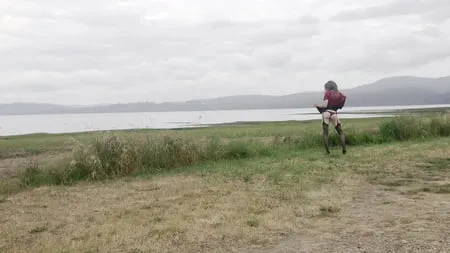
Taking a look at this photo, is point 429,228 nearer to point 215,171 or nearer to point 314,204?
point 314,204

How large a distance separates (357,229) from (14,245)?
4231mm

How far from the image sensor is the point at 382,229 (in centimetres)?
595

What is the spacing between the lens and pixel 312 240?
5.70 meters

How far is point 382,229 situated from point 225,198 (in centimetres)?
292

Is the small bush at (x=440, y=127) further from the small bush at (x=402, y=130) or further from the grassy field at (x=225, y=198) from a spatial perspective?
the grassy field at (x=225, y=198)

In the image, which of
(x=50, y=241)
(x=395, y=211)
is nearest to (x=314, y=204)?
(x=395, y=211)

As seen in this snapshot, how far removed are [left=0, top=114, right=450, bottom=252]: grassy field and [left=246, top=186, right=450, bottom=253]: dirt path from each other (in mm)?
13

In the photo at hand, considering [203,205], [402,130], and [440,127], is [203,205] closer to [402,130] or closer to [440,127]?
[402,130]

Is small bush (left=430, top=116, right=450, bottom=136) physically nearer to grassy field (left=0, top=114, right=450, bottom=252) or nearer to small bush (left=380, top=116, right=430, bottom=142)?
small bush (left=380, top=116, right=430, bottom=142)

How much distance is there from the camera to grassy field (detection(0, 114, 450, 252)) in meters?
5.86

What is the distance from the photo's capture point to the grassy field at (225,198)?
5.86m

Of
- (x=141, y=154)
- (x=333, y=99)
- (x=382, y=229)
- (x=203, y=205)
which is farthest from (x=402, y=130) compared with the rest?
(x=382, y=229)

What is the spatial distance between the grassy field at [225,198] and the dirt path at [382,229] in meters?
0.01

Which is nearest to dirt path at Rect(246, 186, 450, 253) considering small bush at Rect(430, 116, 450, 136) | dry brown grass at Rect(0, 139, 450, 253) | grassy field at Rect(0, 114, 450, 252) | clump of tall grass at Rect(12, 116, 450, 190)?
grassy field at Rect(0, 114, 450, 252)
